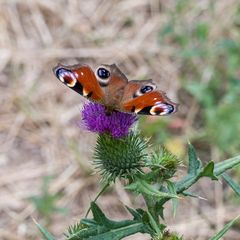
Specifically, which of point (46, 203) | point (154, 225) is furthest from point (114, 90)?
point (46, 203)

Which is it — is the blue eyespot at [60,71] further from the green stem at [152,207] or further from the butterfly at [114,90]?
the green stem at [152,207]

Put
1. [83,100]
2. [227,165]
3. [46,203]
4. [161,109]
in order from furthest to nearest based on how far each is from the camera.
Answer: [83,100] → [46,203] → [227,165] → [161,109]

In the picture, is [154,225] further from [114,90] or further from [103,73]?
[103,73]

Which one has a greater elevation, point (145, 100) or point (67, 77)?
point (67, 77)

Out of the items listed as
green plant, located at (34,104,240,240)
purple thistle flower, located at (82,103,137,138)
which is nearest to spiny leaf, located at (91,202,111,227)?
green plant, located at (34,104,240,240)

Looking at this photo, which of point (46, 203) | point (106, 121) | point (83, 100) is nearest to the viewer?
point (106, 121)

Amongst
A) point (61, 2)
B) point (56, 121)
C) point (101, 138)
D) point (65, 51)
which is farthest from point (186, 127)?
point (101, 138)
